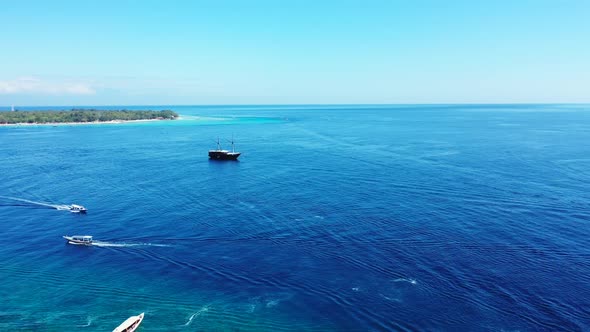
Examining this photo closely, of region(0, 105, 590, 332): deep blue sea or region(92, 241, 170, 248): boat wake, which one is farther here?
region(92, 241, 170, 248): boat wake

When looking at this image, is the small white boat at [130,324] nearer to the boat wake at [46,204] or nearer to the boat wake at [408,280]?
the boat wake at [408,280]

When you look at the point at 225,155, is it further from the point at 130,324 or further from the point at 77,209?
the point at 130,324

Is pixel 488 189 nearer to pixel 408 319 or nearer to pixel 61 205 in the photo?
pixel 408 319

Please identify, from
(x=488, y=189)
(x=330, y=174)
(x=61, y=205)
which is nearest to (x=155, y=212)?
(x=61, y=205)

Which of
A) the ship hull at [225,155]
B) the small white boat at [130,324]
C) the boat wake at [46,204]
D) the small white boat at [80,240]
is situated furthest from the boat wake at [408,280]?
the ship hull at [225,155]

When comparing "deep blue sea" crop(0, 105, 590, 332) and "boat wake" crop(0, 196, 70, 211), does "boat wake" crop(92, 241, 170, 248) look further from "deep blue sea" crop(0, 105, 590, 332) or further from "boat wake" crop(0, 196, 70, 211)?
"boat wake" crop(0, 196, 70, 211)

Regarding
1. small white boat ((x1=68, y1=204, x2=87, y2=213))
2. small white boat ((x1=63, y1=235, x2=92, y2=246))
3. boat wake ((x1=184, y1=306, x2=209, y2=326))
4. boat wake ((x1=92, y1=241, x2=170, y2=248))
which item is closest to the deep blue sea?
boat wake ((x1=184, y1=306, x2=209, y2=326))
